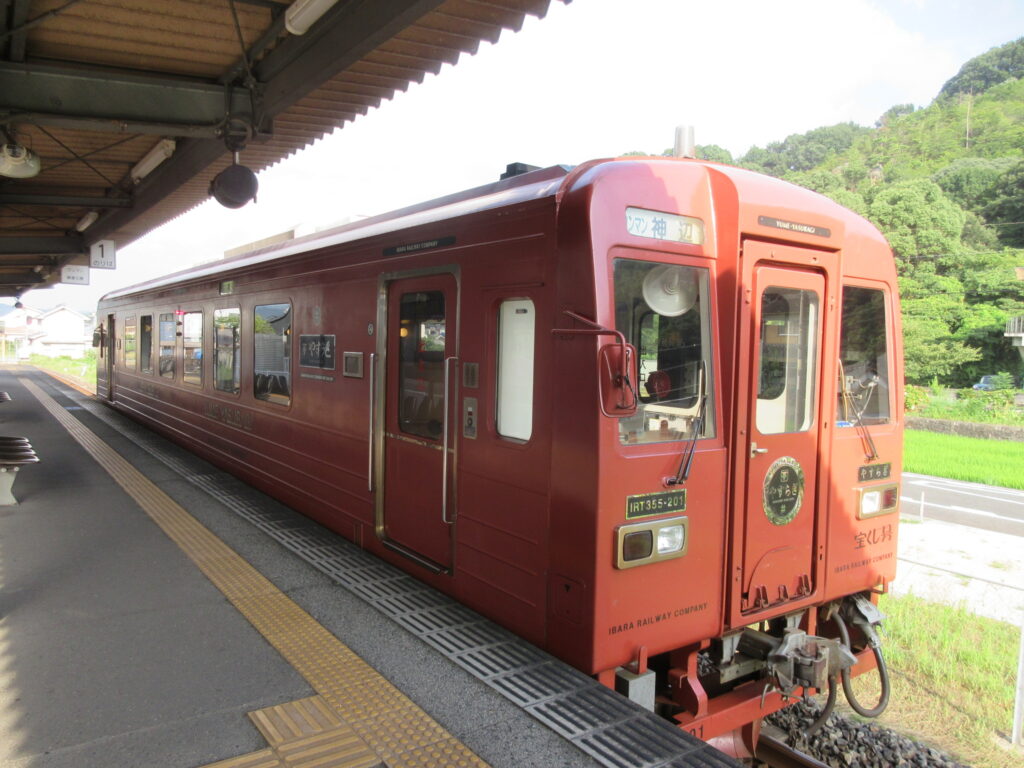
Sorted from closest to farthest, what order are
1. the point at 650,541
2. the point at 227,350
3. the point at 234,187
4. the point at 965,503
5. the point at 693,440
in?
the point at 650,541 → the point at 693,440 → the point at 234,187 → the point at 227,350 → the point at 965,503

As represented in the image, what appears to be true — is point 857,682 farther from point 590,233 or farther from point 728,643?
point 590,233

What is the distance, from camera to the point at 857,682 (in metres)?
6.46

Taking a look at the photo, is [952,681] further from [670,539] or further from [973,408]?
[973,408]

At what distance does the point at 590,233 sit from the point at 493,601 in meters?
2.06

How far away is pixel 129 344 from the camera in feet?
44.6

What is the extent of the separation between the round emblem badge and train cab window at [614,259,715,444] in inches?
19.7

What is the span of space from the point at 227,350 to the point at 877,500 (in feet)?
22.1

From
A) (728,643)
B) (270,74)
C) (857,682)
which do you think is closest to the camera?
(728,643)

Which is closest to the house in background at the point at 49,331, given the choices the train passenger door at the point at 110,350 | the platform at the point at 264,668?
the train passenger door at the point at 110,350

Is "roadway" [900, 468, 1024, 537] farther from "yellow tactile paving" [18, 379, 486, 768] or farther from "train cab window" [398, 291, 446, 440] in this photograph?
"yellow tactile paving" [18, 379, 486, 768]

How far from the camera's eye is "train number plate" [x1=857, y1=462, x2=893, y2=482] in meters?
4.22

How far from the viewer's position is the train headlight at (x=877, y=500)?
13.8ft

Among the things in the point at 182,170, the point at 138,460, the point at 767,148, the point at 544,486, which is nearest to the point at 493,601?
the point at 544,486

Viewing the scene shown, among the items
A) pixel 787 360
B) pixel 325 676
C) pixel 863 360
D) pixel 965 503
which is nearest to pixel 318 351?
pixel 325 676
